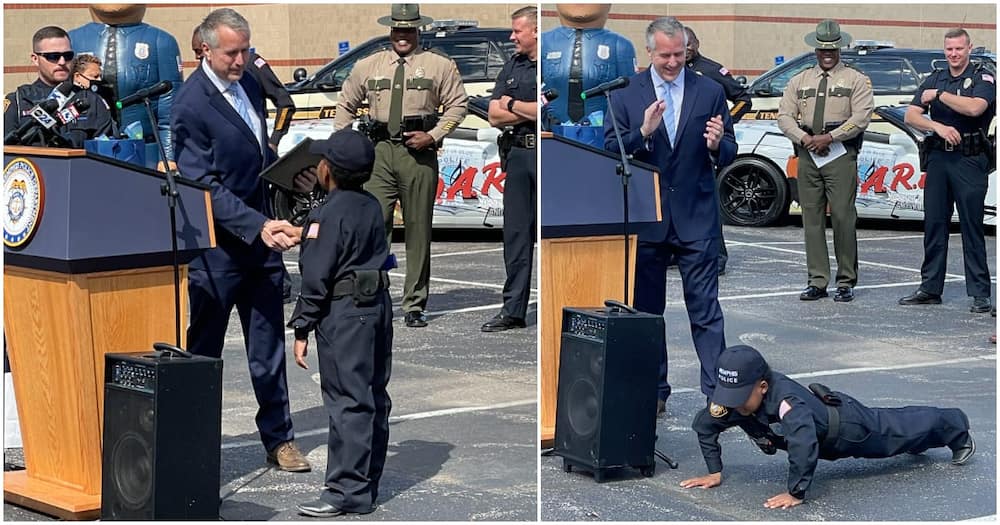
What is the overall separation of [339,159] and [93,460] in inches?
51.7

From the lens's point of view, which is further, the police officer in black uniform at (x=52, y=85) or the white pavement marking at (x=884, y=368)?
the police officer in black uniform at (x=52, y=85)

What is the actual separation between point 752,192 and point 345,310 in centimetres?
927

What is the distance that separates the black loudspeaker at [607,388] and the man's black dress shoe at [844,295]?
5100mm

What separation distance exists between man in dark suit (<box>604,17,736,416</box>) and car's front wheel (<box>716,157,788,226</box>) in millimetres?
7253

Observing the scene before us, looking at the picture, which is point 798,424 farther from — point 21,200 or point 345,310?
point 21,200

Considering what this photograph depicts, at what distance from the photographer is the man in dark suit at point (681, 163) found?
6.60 meters

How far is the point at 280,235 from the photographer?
19.8 ft

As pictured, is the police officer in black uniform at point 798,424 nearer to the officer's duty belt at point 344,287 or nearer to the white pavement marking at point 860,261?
the officer's duty belt at point 344,287

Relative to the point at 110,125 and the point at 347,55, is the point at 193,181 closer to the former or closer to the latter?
the point at 110,125

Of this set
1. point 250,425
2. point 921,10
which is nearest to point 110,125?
point 250,425

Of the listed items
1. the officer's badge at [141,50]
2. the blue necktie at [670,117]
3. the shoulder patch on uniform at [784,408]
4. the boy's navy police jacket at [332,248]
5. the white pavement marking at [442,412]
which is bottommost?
the white pavement marking at [442,412]

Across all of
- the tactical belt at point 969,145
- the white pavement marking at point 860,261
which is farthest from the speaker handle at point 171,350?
the white pavement marking at point 860,261

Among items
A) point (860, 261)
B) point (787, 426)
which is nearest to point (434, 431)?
point (787, 426)

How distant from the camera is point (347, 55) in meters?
13.7
